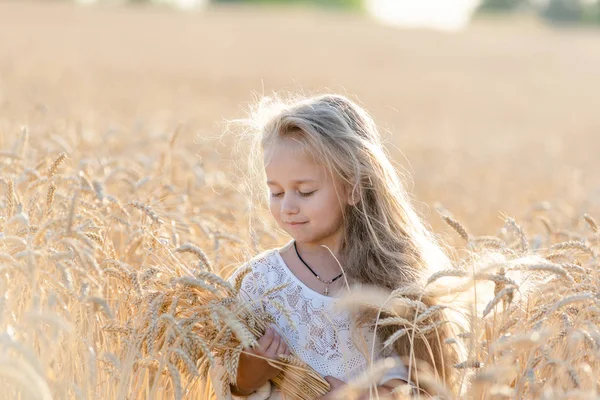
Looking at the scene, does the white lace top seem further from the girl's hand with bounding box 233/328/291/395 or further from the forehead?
the forehead

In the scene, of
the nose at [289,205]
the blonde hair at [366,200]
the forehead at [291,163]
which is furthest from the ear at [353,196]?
the nose at [289,205]

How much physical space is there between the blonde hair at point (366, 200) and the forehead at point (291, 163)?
0.02 meters

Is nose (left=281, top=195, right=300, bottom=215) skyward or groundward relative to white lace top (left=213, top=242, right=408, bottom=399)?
skyward

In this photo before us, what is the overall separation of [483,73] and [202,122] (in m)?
16.5

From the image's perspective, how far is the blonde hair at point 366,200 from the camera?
9.45ft

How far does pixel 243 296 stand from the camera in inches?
113

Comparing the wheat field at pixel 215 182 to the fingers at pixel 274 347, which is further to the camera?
the fingers at pixel 274 347

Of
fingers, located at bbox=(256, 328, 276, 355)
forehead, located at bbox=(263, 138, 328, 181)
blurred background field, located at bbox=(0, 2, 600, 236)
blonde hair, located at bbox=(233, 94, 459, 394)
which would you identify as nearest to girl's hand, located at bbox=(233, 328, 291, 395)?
fingers, located at bbox=(256, 328, 276, 355)

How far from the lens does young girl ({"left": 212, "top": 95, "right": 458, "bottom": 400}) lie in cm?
280

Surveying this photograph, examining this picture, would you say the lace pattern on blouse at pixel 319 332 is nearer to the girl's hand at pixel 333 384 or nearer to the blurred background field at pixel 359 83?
the girl's hand at pixel 333 384

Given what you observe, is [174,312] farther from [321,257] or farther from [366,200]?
[366,200]

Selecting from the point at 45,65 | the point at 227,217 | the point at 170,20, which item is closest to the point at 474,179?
the point at 227,217

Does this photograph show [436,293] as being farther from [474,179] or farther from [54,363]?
[474,179]

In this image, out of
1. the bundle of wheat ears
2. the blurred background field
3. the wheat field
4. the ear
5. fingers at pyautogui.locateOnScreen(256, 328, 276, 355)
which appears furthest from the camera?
the blurred background field
